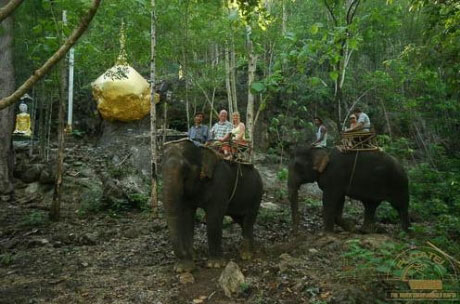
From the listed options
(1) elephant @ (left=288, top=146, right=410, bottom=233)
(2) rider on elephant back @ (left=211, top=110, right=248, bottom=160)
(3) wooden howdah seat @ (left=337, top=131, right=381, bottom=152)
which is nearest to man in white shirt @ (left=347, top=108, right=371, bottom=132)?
(3) wooden howdah seat @ (left=337, top=131, right=381, bottom=152)

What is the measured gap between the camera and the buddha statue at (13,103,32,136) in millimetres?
16562

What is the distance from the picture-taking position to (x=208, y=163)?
7.15m

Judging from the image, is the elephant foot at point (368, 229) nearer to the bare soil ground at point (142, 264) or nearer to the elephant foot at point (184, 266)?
the bare soil ground at point (142, 264)

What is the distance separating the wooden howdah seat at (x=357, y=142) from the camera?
1009 cm

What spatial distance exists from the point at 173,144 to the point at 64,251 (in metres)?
3.13

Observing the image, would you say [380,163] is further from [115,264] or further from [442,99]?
[442,99]

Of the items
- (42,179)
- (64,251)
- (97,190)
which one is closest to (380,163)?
(64,251)

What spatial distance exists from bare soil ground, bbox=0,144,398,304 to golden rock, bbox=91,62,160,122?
759 cm

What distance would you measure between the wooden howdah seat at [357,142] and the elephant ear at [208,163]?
4059 millimetres

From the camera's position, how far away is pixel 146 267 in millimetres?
7156

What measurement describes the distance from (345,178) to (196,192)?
4293 mm

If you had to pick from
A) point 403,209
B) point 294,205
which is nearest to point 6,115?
point 294,205

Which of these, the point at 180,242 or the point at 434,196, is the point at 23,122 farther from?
the point at 434,196

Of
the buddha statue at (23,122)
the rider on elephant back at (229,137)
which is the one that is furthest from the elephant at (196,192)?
the buddha statue at (23,122)
